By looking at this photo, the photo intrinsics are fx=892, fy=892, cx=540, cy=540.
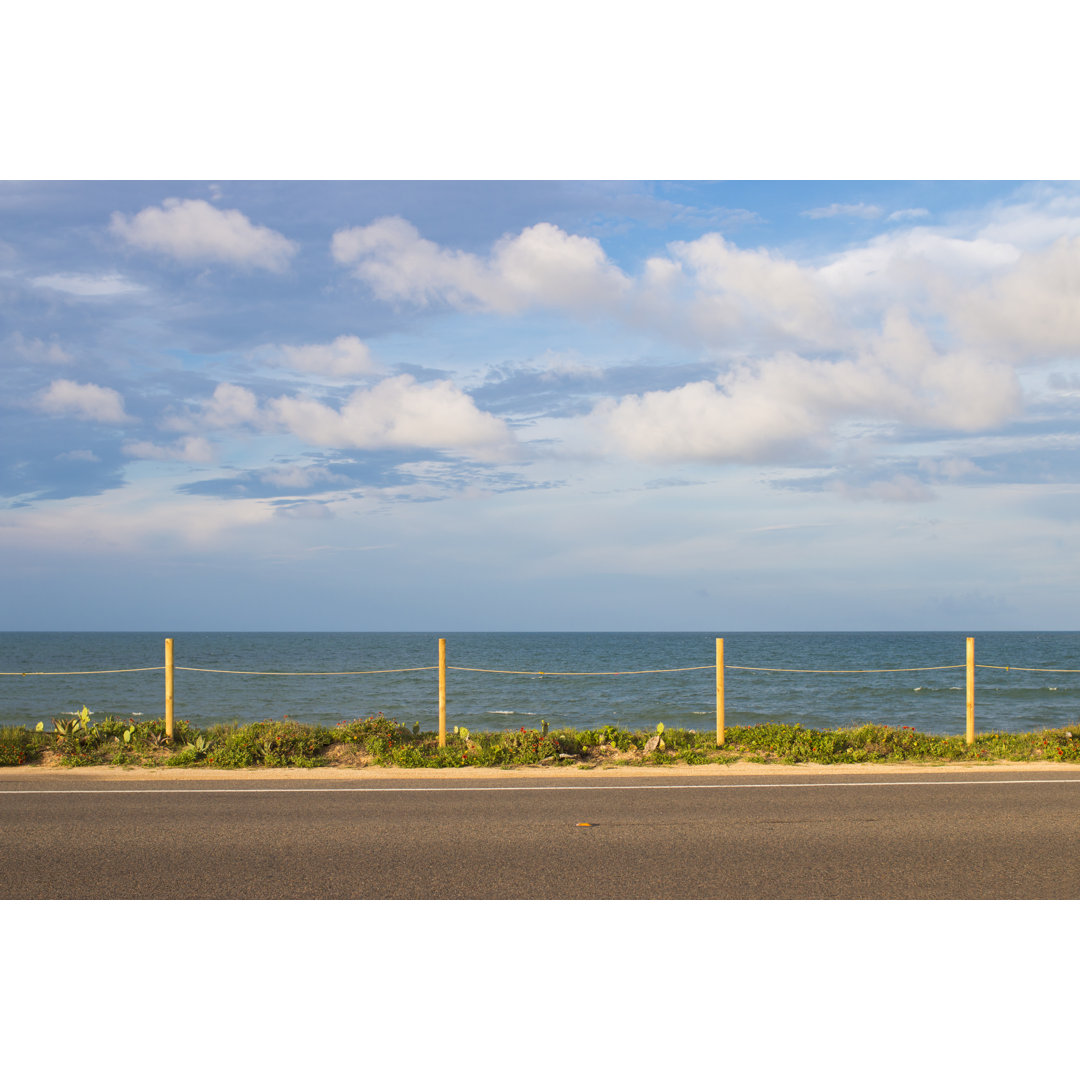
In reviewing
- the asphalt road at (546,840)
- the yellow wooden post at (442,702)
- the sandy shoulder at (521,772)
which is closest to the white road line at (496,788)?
the asphalt road at (546,840)

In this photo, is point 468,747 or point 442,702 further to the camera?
point 442,702

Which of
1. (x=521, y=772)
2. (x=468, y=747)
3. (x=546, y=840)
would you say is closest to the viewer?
(x=546, y=840)

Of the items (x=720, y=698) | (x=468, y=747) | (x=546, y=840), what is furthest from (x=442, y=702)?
(x=546, y=840)

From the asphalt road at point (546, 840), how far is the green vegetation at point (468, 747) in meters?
1.81

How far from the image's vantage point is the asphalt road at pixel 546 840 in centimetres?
634

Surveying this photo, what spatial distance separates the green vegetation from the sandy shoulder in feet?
0.96

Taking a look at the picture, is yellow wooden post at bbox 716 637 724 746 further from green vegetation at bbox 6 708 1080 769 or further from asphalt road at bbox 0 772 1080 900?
asphalt road at bbox 0 772 1080 900

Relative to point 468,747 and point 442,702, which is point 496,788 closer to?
point 468,747

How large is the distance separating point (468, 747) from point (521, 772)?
64.5 inches

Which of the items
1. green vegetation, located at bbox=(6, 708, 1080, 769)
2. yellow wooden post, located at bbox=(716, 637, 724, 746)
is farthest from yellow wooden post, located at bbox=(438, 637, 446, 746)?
yellow wooden post, located at bbox=(716, 637, 724, 746)

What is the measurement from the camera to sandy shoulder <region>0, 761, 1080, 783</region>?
39.6 ft

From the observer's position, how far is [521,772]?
12.4 m

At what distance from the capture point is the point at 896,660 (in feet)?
254
